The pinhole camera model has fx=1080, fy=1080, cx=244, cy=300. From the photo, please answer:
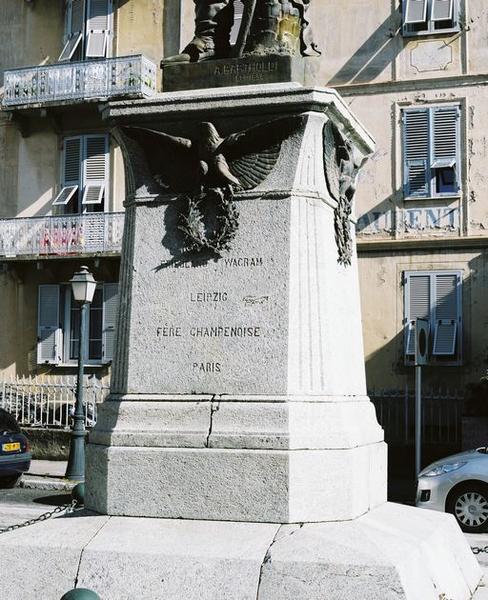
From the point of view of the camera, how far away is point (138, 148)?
7418 millimetres

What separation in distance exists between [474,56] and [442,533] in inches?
731

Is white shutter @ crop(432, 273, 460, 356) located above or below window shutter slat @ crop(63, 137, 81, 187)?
below

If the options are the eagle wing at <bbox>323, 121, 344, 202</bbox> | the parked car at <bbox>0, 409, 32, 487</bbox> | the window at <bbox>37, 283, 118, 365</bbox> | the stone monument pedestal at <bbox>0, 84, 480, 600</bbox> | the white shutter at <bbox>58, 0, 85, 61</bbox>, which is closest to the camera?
the stone monument pedestal at <bbox>0, 84, 480, 600</bbox>

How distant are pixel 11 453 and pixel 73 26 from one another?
13103 millimetres

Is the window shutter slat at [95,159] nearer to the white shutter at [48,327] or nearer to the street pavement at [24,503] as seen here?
the white shutter at [48,327]

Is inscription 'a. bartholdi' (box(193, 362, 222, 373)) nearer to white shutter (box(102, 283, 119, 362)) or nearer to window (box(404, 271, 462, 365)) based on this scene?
window (box(404, 271, 462, 365))

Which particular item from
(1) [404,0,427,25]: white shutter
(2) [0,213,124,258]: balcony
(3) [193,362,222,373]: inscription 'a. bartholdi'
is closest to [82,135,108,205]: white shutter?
(2) [0,213,124,258]: balcony

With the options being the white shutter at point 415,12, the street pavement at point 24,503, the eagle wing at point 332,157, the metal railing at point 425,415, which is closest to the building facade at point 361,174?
the white shutter at point 415,12

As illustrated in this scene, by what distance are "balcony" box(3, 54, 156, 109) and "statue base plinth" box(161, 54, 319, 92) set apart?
18532 mm

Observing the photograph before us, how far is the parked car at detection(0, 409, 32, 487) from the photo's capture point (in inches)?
730

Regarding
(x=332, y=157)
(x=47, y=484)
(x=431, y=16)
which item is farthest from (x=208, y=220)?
(x=431, y=16)

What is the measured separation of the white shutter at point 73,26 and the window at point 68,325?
5.95m

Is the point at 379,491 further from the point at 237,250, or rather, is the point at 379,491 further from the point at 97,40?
the point at 97,40

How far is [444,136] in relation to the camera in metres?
23.8
